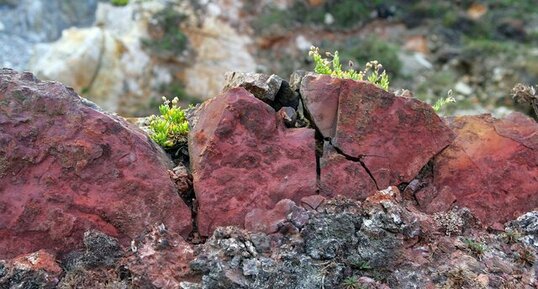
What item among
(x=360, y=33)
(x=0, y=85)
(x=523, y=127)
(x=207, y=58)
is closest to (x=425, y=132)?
(x=523, y=127)

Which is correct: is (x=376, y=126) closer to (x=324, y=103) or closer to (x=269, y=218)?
(x=324, y=103)

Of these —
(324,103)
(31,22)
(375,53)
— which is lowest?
(375,53)

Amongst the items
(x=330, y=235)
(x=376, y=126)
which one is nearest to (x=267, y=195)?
(x=330, y=235)

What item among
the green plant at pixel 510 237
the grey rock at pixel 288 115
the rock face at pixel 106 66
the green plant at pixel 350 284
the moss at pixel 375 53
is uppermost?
the grey rock at pixel 288 115

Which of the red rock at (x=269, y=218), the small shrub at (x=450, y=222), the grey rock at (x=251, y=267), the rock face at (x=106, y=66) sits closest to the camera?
the grey rock at (x=251, y=267)

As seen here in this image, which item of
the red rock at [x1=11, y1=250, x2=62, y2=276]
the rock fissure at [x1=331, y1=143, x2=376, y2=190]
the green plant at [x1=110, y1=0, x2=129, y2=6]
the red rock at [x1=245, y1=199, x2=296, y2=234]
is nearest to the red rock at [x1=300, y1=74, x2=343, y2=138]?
the rock fissure at [x1=331, y1=143, x2=376, y2=190]

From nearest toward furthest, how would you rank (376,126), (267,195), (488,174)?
1. (267,195)
2. (376,126)
3. (488,174)

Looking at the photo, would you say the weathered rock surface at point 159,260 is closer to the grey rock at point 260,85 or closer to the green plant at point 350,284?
the green plant at point 350,284

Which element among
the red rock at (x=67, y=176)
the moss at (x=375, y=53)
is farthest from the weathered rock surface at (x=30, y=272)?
the moss at (x=375, y=53)
